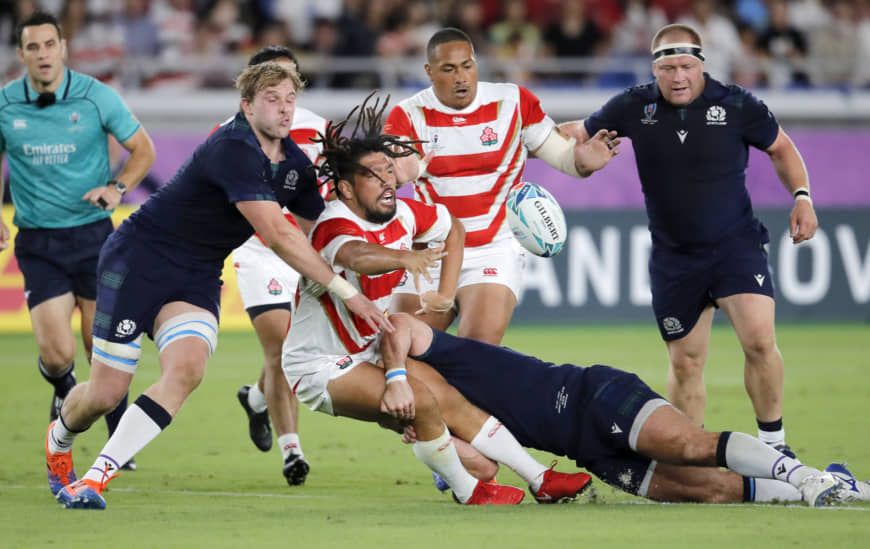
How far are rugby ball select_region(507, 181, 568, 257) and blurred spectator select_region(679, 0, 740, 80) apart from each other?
12.2 meters

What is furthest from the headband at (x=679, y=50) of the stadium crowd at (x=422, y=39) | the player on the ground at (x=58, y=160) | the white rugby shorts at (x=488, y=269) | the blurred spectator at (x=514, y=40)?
the blurred spectator at (x=514, y=40)

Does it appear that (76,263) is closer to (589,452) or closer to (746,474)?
(589,452)

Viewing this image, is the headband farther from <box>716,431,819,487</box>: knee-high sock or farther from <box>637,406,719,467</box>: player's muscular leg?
<box>716,431,819,487</box>: knee-high sock

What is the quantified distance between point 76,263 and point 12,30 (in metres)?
11.3

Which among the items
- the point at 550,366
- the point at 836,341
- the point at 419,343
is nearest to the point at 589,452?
the point at 550,366

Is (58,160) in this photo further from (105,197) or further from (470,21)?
(470,21)

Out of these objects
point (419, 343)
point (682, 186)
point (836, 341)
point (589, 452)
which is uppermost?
point (682, 186)

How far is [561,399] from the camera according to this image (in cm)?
660

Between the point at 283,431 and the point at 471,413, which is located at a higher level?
the point at 471,413

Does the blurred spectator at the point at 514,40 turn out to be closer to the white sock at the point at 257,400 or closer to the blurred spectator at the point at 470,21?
the blurred spectator at the point at 470,21

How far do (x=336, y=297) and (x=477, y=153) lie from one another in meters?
2.03

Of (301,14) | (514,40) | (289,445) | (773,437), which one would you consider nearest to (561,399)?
(773,437)

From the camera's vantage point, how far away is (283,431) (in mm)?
8328

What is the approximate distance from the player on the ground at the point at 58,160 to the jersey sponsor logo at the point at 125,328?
5.97 feet
